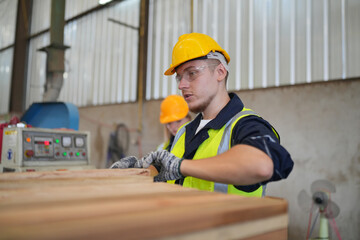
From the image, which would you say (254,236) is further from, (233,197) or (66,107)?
(66,107)

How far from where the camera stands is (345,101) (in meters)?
2.88

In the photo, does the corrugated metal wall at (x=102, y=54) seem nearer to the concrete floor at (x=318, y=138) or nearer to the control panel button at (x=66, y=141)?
the control panel button at (x=66, y=141)

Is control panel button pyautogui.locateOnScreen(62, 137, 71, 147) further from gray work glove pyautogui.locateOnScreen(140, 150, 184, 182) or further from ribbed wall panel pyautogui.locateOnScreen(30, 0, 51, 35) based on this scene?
ribbed wall panel pyautogui.locateOnScreen(30, 0, 51, 35)

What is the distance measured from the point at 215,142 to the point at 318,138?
6.90ft

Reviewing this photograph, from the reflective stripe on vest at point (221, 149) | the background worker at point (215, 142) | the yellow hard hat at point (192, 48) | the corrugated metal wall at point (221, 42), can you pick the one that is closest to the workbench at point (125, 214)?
the background worker at point (215, 142)

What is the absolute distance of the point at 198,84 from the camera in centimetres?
145

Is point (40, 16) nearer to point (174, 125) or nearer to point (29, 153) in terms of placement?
point (174, 125)

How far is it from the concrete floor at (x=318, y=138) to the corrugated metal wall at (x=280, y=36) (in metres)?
0.17

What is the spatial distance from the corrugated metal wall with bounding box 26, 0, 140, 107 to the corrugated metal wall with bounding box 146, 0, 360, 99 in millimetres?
1154

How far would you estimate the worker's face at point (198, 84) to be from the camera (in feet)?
4.76

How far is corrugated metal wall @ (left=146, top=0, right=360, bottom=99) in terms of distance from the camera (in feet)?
9.89

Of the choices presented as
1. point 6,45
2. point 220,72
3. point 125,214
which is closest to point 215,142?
point 220,72

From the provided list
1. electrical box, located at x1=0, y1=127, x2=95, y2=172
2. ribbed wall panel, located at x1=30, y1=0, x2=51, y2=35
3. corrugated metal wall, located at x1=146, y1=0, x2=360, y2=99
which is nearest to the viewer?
electrical box, located at x1=0, y1=127, x2=95, y2=172

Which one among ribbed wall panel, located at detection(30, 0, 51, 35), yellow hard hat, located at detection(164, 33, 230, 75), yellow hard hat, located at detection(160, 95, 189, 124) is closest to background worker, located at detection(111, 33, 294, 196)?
yellow hard hat, located at detection(164, 33, 230, 75)
